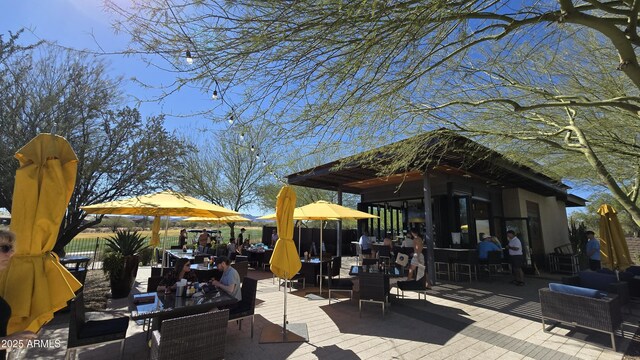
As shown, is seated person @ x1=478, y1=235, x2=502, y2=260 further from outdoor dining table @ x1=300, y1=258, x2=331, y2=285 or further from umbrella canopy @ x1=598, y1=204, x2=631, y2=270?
outdoor dining table @ x1=300, y1=258, x2=331, y2=285

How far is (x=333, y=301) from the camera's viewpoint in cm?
691

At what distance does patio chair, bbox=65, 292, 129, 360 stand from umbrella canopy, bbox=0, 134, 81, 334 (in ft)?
3.38

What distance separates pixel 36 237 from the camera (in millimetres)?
2572

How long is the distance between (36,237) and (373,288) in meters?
5.21

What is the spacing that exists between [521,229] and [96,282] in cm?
1717

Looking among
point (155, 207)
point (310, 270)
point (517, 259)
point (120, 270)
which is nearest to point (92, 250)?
point (120, 270)

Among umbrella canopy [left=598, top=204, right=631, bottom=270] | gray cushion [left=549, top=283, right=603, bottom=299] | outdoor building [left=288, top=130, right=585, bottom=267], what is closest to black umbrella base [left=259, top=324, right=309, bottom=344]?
gray cushion [left=549, top=283, right=603, bottom=299]

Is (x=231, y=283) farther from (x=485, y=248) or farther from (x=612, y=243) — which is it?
(x=485, y=248)

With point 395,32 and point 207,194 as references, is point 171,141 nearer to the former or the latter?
point 395,32

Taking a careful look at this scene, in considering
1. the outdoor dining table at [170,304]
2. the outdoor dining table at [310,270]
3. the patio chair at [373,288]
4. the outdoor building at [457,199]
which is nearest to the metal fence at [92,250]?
the outdoor dining table at [310,270]

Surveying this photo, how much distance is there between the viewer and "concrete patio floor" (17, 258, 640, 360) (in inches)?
162

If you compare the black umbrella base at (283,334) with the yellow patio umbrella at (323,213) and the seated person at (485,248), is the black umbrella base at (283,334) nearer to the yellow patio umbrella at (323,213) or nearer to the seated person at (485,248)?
the yellow patio umbrella at (323,213)

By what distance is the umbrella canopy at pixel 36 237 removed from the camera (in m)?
2.43

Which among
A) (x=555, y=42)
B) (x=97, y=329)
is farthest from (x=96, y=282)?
(x=555, y=42)
